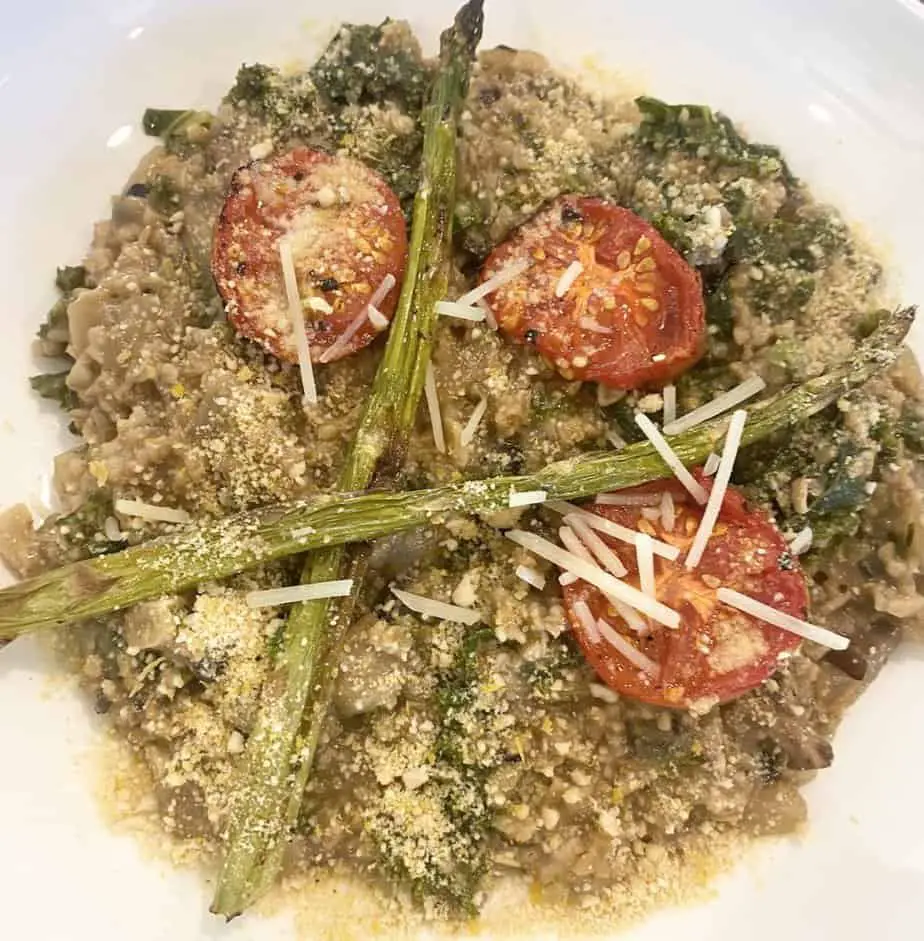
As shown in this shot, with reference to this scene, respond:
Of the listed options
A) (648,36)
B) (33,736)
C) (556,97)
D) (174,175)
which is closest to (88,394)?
(174,175)

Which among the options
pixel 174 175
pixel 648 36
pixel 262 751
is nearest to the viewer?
pixel 262 751

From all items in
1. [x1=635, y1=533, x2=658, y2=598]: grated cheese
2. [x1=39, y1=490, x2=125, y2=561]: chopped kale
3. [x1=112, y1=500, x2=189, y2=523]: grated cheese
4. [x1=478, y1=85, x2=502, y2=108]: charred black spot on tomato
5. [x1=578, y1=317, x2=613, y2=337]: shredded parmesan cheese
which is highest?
[x1=478, y1=85, x2=502, y2=108]: charred black spot on tomato

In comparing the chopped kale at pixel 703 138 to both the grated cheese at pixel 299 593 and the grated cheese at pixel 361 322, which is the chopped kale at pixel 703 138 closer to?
the grated cheese at pixel 361 322

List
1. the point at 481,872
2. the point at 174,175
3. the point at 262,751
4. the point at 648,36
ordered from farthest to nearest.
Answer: the point at 648,36
the point at 174,175
the point at 481,872
the point at 262,751

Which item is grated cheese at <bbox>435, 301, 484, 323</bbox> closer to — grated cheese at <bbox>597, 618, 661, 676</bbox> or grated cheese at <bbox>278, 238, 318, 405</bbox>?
grated cheese at <bbox>278, 238, 318, 405</bbox>

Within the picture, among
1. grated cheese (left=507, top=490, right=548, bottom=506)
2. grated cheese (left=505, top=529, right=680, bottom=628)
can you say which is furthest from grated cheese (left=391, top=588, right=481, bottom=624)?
grated cheese (left=507, top=490, right=548, bottom=506)

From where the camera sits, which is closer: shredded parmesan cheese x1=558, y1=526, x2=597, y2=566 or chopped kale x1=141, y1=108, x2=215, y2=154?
shredded parmesan cheese x1=558, y1=526, x2=597, y2=566

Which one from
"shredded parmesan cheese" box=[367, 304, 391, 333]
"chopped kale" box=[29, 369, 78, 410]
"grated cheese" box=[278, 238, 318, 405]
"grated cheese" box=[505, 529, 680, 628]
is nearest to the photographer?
"grated cheese" box=[505, 529, 680, 628]

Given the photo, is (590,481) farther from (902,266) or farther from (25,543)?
(25,543)
